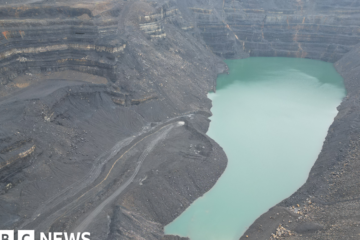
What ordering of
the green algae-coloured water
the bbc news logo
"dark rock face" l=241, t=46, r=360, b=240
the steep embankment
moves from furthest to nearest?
the green algae-coloured water, the steep embankment, "dark rock face" l=241, t=46, r=360, b=240, the bbc news logo

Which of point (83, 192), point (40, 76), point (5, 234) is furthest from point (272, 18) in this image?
point (5, 234)

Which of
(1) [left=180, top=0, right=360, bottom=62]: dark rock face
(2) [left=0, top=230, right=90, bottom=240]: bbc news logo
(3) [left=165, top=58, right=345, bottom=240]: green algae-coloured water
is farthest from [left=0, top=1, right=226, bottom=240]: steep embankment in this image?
(1) [left=180, top=0, right=360, bottom=62]: dark rock face

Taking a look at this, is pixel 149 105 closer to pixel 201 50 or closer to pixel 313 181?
pixel 313 181

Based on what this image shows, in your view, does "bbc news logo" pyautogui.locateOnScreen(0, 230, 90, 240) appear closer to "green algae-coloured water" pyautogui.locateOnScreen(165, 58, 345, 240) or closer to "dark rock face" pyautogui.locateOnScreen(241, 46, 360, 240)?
"green algae-coloured water" pyautogui.locateOnScreen(165, 58, 345, 240)

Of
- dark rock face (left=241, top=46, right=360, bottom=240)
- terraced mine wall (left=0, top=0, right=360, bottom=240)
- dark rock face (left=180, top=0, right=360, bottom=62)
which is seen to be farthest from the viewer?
dark rock face (left=180, top=0, right=360, bottom=62)

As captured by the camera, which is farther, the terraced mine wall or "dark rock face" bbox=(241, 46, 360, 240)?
the terraced mine wall

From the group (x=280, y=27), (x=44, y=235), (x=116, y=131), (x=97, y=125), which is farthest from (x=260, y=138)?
(x=280, y=27)

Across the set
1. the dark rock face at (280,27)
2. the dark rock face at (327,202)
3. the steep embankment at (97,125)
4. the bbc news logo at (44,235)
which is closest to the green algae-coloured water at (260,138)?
the dark rock face at (327,202)
